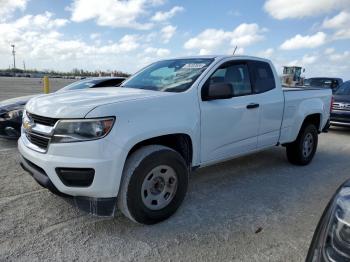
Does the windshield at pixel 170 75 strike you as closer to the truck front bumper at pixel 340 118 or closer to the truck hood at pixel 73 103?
the truck hood at pixel 73 103

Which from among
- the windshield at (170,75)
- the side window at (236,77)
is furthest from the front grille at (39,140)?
the side window at (236,77)

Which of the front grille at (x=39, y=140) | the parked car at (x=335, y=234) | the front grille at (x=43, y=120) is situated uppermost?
the front grille at (x=43, y=120)

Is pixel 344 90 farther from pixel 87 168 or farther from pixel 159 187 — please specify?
pixel 87 168

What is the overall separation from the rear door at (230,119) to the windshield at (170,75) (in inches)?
8.5

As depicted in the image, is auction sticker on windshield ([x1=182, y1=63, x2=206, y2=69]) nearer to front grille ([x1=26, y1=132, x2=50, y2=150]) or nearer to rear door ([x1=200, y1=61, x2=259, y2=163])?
rear door ([x1=200, y1=61, x2=259, y2=163])

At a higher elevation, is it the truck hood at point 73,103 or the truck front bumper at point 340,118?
the truck hood at point 73,103

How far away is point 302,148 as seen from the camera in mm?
5523

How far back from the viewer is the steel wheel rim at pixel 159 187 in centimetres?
319

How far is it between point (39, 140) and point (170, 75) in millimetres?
1744

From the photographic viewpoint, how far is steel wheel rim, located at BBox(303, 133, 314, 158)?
560 cm

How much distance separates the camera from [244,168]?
534 cm

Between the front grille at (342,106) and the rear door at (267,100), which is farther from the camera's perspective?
the front grille at (342,106)

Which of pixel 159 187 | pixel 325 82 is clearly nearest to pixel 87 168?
pixel 159 187

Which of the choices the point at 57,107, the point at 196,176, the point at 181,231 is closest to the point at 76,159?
the point at 57,107
